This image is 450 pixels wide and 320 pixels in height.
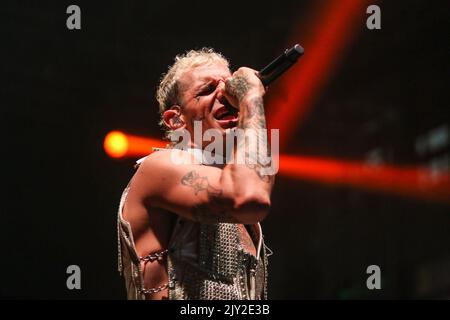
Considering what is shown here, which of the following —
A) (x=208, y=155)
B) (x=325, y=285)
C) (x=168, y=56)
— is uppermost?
(x=168, y=56)

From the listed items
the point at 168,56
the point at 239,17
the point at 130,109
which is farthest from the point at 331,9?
the point at 130,109

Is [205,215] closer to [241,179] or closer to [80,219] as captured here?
[241,179]

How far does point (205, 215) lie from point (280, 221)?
3.08 metres

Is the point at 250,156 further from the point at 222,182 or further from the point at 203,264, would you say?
the point at 203,264

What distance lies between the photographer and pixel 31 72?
4227 millimetres

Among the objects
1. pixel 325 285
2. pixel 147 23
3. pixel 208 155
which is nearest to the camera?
pixel 208 155

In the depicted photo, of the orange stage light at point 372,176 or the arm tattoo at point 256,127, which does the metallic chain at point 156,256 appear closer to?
the arm tattoo at point 256,127

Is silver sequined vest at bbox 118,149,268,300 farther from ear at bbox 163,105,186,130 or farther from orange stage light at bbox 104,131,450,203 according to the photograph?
orange stage light at bbox 104,131,450,203

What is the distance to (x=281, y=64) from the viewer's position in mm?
2254

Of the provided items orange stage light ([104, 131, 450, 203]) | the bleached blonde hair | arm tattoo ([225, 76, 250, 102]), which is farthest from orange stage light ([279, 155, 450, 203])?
arm tattoo ([225, 76, 250, 102])

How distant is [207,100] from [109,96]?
202 centimetres

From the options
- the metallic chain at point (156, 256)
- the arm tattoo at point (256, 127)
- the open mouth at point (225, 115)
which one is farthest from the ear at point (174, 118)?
the metallic chain at point (156, 256)

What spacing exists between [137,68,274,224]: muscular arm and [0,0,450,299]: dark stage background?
6.55 feet

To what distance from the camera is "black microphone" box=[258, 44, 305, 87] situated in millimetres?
2228
